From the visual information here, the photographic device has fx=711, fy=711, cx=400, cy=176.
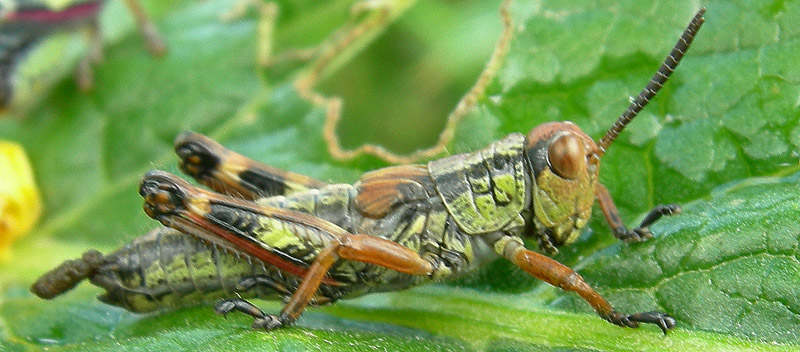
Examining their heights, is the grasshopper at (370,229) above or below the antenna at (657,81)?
below

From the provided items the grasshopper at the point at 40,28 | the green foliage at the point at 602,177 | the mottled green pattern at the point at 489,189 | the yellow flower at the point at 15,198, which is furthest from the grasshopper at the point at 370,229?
the grasshopper at the point at 40,28

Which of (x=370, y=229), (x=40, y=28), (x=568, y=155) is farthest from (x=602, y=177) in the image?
(x=40, y=28)

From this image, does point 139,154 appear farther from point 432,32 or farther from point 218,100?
point 432,32

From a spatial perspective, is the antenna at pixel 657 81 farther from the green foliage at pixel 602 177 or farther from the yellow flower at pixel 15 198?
the yellow flower at pixel 15 198

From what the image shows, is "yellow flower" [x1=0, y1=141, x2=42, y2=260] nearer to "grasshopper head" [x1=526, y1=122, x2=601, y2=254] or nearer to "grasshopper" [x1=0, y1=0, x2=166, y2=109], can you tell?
"grasshopper" [x1=0, y1=0, x2=166, y2=109]

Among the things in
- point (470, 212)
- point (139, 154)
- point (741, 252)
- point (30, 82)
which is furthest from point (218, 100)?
point (741, 252)

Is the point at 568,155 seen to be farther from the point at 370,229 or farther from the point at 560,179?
the point at 370,229

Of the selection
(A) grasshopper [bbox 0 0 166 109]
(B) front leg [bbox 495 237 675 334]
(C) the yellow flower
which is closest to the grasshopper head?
(B) front leg [bbox 495 237 675 334]
